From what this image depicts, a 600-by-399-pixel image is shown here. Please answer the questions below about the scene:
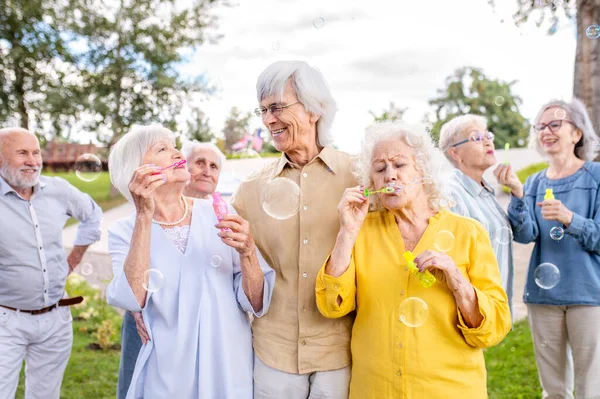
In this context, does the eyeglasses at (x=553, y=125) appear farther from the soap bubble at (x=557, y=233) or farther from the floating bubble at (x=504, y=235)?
the floating bubble at (x=504, y=235)

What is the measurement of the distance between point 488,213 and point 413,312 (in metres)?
1.21

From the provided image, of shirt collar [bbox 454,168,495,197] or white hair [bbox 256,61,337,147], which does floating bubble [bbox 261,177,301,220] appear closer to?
white hair [bbox 256,61,337,147]

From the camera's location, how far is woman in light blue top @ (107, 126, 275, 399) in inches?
81.3

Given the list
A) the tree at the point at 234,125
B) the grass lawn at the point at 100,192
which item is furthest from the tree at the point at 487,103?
the grass lawn at the point at 100,192

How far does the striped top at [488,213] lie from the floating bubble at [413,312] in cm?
85

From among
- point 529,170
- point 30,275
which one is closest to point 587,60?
point 30,275

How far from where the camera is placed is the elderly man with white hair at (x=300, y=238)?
84.9 inches

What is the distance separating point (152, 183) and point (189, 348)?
2.19 ft

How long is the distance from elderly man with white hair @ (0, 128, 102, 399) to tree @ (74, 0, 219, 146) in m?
11.4

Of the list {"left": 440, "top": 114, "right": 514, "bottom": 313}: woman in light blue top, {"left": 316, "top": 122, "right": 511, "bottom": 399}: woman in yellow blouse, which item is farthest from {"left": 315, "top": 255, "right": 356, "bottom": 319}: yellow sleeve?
{"left": 440, "top": 114, "right": 514, "bottom": 313}: woman in light blue top

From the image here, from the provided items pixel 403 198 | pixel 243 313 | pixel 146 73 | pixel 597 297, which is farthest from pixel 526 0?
pixel 146 73

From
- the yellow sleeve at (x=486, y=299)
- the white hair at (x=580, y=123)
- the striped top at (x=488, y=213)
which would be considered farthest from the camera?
the white hair at (x=580, y=123)

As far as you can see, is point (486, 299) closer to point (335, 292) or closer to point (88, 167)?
point (335, 292)

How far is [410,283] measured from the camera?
2008 millimetres
